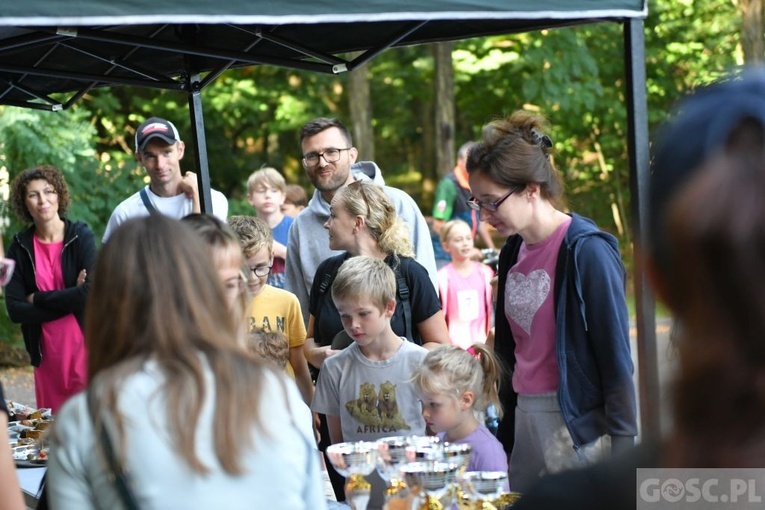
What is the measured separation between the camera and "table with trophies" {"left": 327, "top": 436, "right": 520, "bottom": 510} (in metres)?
2.69

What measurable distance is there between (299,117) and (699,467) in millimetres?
16962

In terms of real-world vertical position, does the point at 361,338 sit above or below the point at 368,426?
above

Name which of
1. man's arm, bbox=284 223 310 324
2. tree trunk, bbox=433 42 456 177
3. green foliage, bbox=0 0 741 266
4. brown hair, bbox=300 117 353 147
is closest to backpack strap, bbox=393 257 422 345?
man's arm, bbox=284 223 310 324

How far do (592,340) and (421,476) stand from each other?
0.84 meters

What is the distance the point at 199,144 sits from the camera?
227 inches

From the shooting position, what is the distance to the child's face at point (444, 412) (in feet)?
10.7

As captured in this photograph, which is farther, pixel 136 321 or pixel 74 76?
pixel 74 76

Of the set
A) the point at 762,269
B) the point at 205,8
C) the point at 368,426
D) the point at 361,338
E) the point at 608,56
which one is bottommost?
the point at 368,426

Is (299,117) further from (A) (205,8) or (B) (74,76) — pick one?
(A) (205,8)

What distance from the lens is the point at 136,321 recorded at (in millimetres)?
1955

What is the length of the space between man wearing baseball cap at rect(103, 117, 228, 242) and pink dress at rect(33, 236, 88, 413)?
659 mm

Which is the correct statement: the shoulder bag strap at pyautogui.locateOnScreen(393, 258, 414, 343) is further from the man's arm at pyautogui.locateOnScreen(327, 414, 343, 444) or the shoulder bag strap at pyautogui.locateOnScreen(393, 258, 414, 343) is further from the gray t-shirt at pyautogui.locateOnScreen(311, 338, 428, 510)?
the man's arm at pyautogui.locateOnScreen(327, 414, 343, 444)

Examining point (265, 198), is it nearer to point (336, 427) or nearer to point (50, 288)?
point (50, 288)

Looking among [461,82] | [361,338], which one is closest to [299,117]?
[461,82]
